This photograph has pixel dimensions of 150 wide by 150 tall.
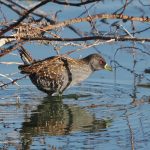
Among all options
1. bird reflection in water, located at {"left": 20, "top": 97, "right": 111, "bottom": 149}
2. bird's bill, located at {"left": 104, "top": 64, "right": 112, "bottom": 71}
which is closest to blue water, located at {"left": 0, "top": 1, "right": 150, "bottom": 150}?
bird reflection in water, located at {"left": 20, "top": 97, "right": 111, "bottom": 149}

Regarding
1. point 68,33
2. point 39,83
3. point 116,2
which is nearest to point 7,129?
point 39,83

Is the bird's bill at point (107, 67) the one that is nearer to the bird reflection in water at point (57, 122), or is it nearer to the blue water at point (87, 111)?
the blue water at point (87, 111)

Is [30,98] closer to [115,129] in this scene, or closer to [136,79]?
[136,79]

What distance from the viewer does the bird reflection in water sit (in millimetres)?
8211

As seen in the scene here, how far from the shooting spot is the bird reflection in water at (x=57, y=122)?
8.21 m

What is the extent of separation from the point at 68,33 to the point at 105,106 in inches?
128

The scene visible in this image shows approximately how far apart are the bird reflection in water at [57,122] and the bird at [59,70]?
67 centimetres

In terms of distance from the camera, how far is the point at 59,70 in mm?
10977

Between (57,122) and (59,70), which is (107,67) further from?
(57,122)

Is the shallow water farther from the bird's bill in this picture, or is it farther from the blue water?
the bird's bill

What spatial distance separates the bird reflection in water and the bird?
67 centimetres

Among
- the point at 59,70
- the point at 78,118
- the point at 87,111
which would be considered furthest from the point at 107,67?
the point at 78,118

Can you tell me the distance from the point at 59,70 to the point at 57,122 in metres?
2.18

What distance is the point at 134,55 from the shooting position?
11.6 meters
